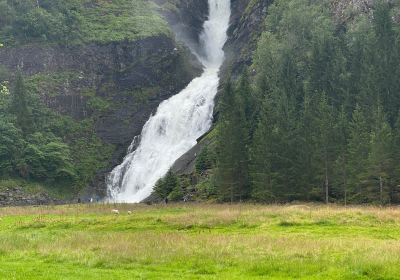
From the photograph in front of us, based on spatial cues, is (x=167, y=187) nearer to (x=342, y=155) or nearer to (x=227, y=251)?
(x=342, y=155)

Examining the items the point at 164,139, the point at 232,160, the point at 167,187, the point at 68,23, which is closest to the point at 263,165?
the point at 232,160

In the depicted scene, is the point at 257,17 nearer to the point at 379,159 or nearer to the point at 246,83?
the point at 246,83

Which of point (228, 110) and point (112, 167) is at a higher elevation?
point (228, 110)

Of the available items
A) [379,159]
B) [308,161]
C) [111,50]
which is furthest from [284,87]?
[111,50]

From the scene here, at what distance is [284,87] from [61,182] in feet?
→ 152

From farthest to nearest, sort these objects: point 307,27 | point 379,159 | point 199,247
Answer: point 307,27 < point 379,159 < point 199,247

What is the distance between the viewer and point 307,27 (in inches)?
3558

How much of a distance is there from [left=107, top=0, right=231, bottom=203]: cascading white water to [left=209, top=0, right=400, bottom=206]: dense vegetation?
636 inches

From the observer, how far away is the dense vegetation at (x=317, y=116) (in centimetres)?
5709

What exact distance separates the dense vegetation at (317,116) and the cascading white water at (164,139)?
53.0ft

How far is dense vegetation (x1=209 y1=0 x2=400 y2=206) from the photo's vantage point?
57.1 metres

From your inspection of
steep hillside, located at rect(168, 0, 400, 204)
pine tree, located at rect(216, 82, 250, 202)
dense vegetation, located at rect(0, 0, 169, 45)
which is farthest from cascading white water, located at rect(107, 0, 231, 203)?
dense vegetation, located at rect(0, 0, 169, 45)

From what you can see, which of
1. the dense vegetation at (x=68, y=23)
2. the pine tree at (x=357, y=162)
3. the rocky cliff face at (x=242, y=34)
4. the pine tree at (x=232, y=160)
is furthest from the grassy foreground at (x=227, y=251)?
the dense vegetation at (x=68, y=23)

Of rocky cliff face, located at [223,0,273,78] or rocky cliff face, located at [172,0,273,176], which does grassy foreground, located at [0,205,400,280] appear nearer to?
rocky cliff face, located at [172,0,273,176]
